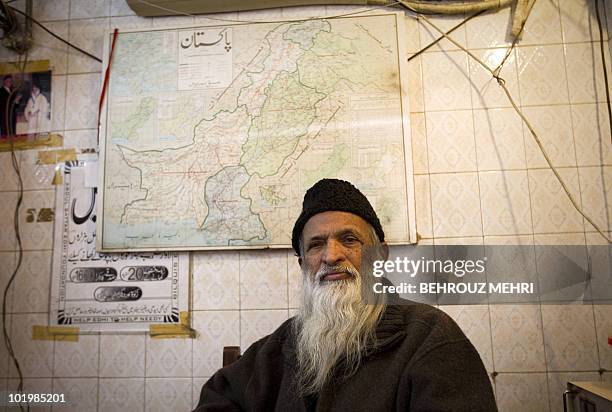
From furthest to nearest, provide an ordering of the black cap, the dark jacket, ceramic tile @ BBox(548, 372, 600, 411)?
ceramic tile @ BBox(548, 372, 600, 411)
the black cap
the dark jacket

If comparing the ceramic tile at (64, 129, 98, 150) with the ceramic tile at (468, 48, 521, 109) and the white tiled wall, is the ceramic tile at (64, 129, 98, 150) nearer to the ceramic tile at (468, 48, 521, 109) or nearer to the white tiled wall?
the white tiled wall

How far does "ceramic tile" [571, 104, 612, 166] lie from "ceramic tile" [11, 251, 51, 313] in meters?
2.12

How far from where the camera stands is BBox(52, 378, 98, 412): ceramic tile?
1438 millimetres

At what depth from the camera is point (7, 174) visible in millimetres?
1589

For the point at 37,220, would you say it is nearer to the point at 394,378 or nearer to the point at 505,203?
the point at 394,378

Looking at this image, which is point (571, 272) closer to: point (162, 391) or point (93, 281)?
point (162, 391)

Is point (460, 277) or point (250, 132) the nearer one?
point (460, 277)

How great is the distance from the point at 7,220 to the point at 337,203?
1.43 metres

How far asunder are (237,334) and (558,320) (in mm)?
1166

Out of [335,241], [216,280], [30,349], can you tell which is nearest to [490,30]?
[335,241]

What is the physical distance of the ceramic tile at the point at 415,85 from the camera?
149 centimetres

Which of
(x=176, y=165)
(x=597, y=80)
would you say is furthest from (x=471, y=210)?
(x=176, y=165)

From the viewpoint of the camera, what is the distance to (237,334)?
4.69 ft

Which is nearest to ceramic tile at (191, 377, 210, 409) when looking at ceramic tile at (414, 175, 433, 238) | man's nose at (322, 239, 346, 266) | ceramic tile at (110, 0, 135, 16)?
man's nose at (322, 239, 346, 266)
